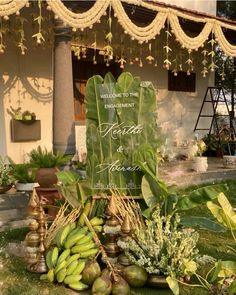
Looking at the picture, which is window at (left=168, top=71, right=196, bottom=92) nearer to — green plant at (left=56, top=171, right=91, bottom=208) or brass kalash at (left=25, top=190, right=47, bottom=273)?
green plant at (left=56, top=171, right=91, bottom=208)

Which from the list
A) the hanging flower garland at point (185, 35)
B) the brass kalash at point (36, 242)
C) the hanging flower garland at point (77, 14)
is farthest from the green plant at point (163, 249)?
the hanging flower garland at point (185, 35)

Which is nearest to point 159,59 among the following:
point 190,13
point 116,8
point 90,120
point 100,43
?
point 100,43

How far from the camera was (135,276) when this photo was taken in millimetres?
4070

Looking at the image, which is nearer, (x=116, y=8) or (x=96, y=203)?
(x=96, y=203)

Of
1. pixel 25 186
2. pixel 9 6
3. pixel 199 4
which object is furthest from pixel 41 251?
pixel 199 4

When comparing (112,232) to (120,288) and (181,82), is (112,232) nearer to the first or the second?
(120,288)

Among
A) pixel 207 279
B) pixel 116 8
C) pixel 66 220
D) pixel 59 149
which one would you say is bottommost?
pixel 207 279

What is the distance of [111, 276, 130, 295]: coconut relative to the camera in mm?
3861

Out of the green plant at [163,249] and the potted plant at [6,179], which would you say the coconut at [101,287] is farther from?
the potted plant at [6,179]

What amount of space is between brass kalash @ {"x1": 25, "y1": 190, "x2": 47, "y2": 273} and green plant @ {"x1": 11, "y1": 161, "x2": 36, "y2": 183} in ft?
7.13

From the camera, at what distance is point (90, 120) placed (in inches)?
200

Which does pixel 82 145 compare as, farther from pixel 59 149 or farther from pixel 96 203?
pixel 96 203

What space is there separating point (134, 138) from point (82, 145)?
530cm

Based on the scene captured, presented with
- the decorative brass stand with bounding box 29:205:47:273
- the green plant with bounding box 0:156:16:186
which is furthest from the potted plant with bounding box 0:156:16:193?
the decorative brass stand with bounding box 29:205:47:273
